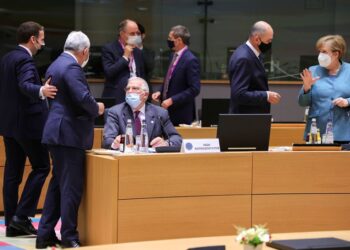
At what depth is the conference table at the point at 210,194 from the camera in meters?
5.16

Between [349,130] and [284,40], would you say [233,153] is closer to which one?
[349,130]

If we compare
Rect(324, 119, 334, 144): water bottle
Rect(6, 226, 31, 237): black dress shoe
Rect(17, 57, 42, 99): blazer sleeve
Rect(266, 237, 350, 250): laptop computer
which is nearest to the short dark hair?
Rect(17, 57, 42, 99): blazer sleeve

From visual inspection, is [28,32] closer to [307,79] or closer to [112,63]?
[112,63]

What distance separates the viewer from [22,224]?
6484mm

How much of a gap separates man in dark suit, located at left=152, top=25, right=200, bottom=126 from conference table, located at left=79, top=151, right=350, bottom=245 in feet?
8.20

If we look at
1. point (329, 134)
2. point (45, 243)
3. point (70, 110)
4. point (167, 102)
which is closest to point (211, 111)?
point (167, 102)

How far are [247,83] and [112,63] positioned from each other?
233 cm

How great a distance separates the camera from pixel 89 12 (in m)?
10.5

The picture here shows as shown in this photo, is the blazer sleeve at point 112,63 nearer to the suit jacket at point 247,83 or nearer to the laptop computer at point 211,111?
the laptop computer at point 211,111

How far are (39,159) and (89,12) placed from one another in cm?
434

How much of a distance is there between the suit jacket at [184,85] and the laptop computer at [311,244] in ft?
15.2

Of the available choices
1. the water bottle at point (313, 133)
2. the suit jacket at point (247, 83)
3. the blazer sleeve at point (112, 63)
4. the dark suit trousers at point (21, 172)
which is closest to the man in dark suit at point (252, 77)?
the suit jacket at point (247, 83)

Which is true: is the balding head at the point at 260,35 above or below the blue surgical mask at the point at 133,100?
above

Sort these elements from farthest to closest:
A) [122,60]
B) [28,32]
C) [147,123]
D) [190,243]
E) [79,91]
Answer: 1. [122,60]
2. [28,32]
3. [147,123]
4. [79,91]
5. [190,243]
